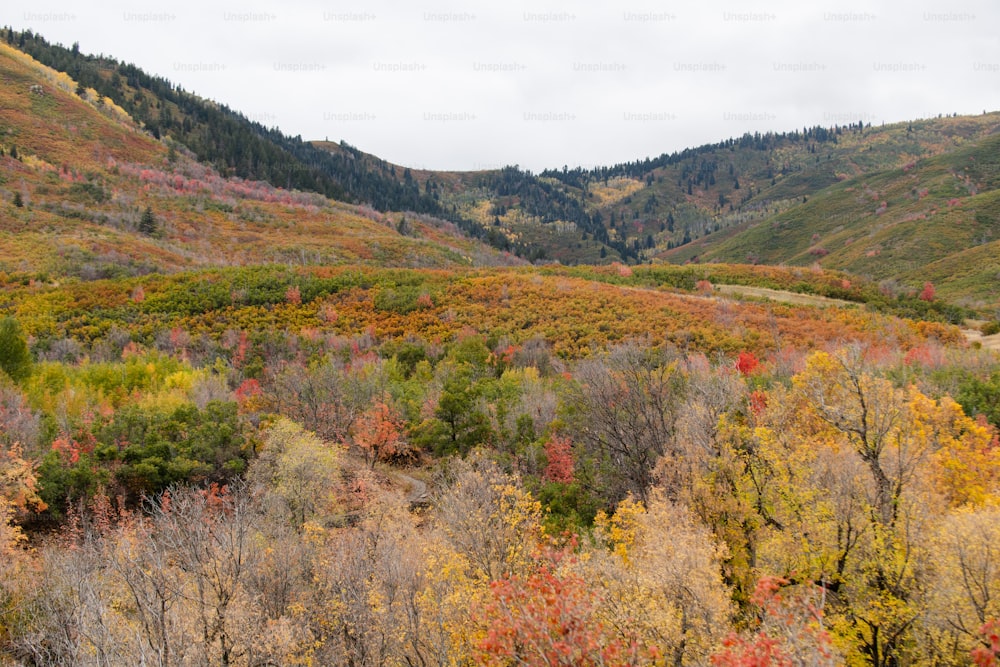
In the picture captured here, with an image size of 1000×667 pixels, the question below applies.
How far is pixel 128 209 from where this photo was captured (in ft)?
254

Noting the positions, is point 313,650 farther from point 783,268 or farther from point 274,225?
point 274,225

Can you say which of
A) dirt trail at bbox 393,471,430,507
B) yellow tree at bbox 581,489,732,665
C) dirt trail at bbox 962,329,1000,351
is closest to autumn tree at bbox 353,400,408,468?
dirt trail at bbox 393,471,430,507

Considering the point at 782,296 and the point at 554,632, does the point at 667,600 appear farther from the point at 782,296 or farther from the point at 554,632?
the point at 782,296

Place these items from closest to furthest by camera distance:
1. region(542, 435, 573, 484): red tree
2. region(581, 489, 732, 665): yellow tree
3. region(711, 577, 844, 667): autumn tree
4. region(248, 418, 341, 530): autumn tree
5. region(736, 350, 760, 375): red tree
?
region(711, 577, 844, 667): autumn tree
region(581, 489, 732, 665): yellow tree
region(248, 418, 341, 530): autumn tree
region(542, 435, 573, 484): red tree
region(736, 350, 760, 375): red tree

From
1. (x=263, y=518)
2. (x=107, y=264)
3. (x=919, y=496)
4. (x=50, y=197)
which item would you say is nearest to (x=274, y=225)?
(x=50, y=197)

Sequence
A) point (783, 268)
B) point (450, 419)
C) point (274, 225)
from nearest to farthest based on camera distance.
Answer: point (450, 419), point (783, 268), point (274, 225)

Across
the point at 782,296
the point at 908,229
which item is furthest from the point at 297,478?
the point at 908,229

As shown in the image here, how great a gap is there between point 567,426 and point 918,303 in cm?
4556

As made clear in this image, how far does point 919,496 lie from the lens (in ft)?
38.1

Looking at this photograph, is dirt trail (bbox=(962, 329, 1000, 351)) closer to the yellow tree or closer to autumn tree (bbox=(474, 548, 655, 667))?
the yellow tree

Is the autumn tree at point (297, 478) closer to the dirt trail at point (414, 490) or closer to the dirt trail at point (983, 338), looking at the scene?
the dirt trail at point (414, 490)

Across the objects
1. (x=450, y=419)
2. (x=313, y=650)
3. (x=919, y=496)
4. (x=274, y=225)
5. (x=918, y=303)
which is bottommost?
(x=313, y=650)

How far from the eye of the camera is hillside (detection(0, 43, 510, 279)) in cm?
6097

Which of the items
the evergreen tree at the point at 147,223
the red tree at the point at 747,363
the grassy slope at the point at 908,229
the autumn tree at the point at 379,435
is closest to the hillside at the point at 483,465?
the autumn tree at the point at 379,435
